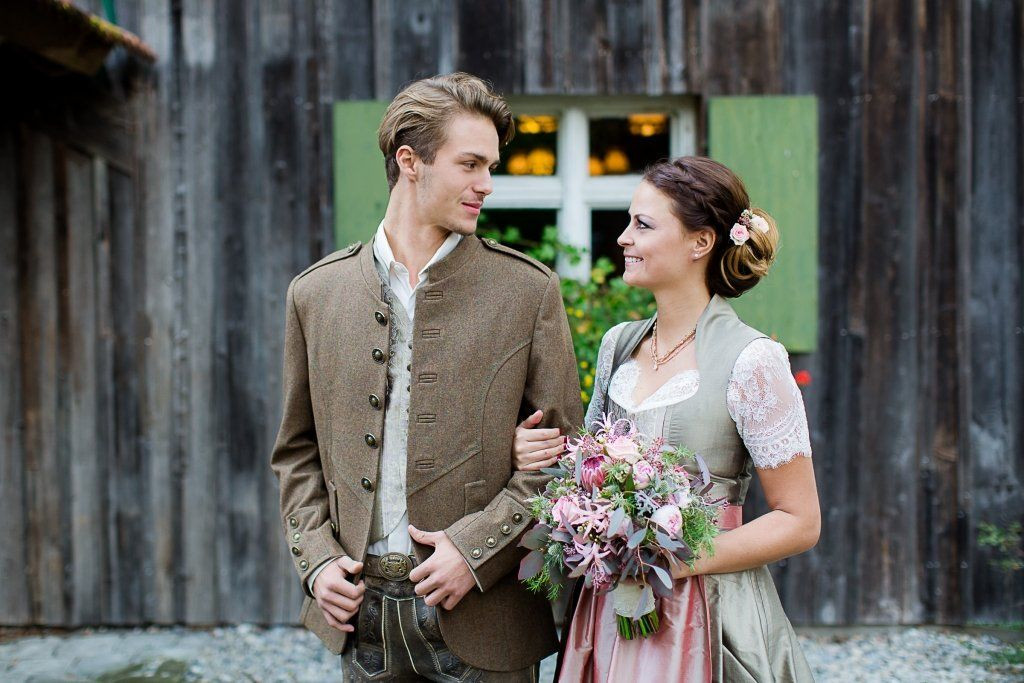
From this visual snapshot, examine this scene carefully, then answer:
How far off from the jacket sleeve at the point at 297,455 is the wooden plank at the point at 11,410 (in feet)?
8.80

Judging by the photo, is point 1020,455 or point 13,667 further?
point 1020,455

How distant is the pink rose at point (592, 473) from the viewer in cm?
185

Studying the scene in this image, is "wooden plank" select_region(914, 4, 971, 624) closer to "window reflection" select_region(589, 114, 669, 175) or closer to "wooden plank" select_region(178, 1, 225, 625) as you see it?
"window reflection" select_region(589, 114, 669, 175)

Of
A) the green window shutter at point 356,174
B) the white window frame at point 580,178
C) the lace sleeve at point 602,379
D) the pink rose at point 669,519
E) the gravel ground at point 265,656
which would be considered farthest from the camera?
the white window frame at point 580,178

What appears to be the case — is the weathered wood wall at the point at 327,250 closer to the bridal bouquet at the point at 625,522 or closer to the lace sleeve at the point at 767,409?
the lace sleeve at the point at 767,409

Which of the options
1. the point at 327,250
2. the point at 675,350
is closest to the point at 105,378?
the point at 327,250

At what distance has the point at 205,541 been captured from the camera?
4.38m

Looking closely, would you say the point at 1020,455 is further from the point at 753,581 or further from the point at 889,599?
the point at 753,581

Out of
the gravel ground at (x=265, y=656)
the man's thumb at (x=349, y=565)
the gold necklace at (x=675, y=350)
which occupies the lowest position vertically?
the gravel ground at (x=265, y=656)

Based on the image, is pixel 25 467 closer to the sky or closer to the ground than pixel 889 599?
closer to the sky

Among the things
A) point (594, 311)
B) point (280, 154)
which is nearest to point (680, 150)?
point (594, 311)

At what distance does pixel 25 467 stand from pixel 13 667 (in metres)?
0.90

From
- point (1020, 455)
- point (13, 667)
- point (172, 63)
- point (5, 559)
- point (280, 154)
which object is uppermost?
point (172, 63)

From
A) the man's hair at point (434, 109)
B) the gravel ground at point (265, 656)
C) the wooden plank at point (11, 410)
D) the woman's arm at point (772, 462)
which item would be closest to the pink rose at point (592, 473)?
the woman's arm at point (772, 462)
